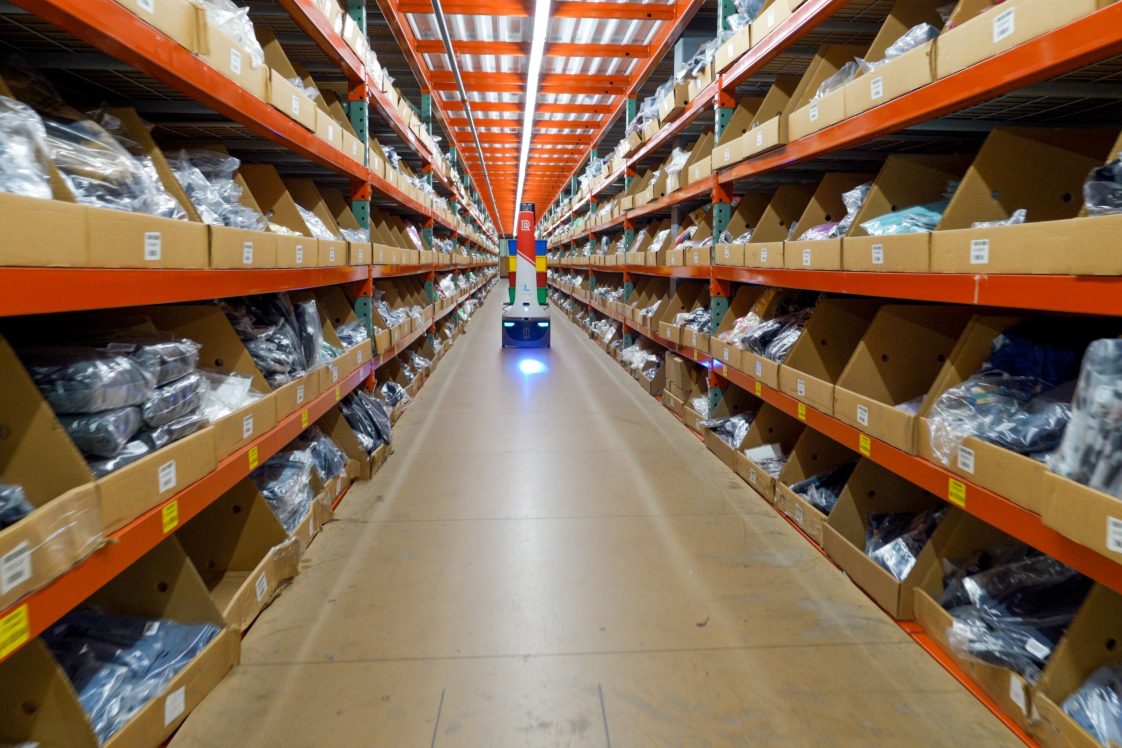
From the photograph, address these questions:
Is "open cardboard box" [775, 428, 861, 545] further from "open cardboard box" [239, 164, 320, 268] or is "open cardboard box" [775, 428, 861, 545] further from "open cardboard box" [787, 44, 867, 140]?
"open cardboard box" [239, 164, 320, 268]

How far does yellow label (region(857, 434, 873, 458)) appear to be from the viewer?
2.35 m

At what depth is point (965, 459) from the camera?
1822 mm

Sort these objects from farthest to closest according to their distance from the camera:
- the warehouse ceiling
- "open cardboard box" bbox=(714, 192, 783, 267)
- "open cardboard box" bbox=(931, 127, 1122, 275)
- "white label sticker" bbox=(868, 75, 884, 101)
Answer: the warehouse ceiling, "open cardboard box" bbox=(714, 192, 783, 267), "white label sticker" bbox=(868, 75, 884, 101), "open cardboard box" bbox=(931, 127, 1122, 275)

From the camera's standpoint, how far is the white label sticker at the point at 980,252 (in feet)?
5.63

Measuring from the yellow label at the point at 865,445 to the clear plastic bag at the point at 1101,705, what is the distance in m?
0.94

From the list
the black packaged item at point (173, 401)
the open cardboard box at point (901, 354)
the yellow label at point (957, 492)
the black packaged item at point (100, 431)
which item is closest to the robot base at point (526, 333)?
the open cardboard box at point (901, 354)

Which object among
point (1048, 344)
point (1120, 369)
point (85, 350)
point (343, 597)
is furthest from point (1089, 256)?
point (343, 597)

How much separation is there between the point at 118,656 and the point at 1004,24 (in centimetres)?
275

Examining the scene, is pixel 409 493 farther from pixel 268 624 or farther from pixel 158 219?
pixel 158 219

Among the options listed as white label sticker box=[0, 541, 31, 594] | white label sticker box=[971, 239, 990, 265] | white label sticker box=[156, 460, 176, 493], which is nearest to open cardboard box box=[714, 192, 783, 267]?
white label sticker box=[971, 239, 990, 265]

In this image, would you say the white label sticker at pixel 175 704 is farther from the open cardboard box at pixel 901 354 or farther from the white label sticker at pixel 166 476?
the open cardboard box at pixel 901 354

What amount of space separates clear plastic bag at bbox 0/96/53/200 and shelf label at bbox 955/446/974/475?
225 centimetres

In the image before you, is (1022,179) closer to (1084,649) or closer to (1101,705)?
(1084,649)

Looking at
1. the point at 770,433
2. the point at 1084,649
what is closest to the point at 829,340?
the point at 770,433
